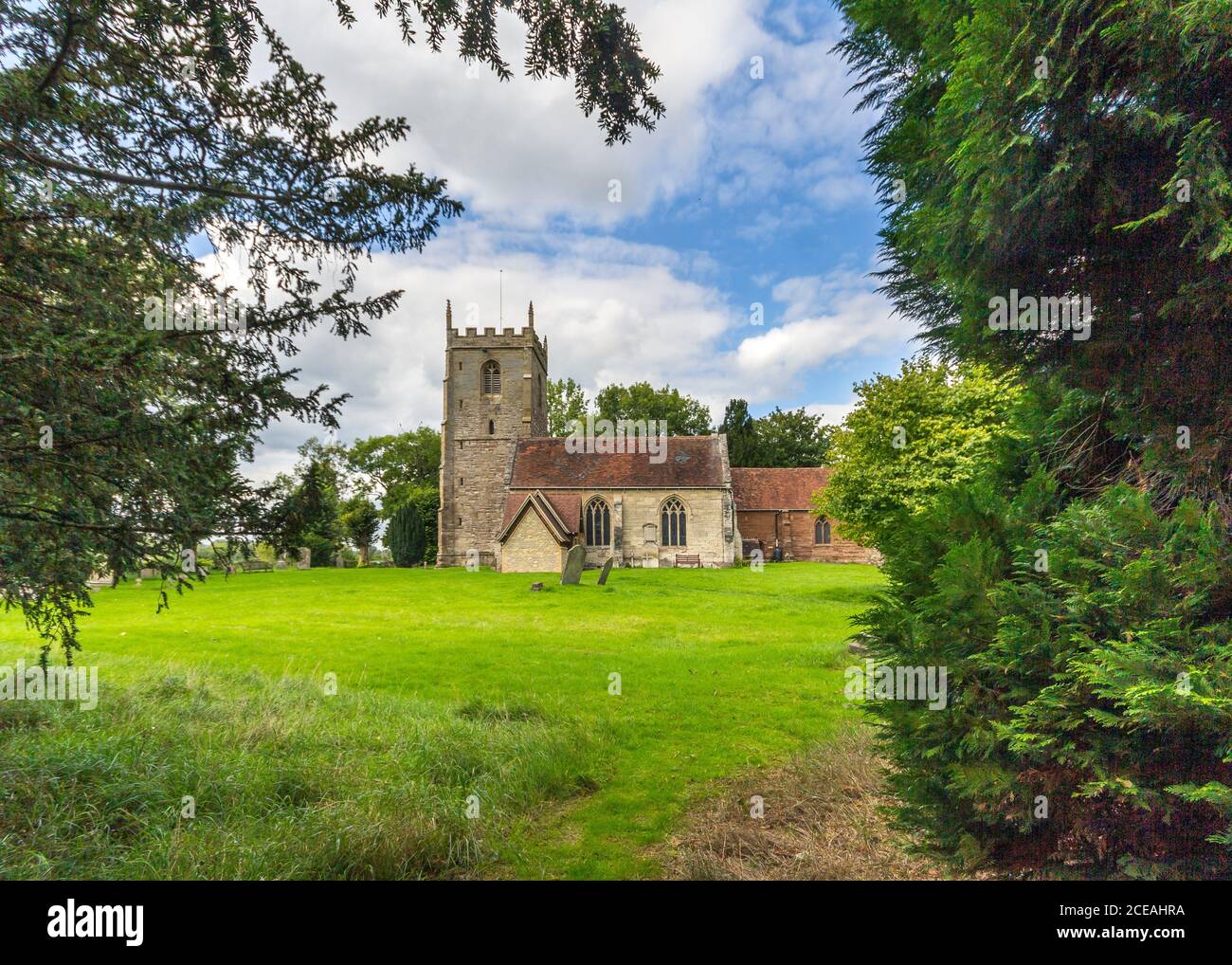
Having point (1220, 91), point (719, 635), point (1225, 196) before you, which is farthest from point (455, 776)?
point (719, 635)

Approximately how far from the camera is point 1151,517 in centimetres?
223

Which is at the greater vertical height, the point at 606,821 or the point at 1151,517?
the point at 1151,517

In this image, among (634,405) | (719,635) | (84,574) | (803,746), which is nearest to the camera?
(84,574)

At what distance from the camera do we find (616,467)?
3812 cm

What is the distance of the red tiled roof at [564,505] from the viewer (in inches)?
1419

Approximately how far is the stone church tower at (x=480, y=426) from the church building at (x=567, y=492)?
7cm

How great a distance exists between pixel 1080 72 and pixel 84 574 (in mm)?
6776

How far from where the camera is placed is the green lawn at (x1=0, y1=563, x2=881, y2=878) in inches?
140

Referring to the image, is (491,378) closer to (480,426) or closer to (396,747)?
(480,426)

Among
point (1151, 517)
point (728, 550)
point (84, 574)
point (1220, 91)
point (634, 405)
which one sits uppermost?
point (634, 405)

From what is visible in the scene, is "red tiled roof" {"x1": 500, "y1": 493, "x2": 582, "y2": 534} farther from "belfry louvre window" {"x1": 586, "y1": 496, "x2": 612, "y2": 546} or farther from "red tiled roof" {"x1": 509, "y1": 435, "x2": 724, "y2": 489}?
"belfry louvre window" {"x1": 586, "y1": 496, "x2": 612, "y2": 546}

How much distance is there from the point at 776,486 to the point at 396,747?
42320 mm

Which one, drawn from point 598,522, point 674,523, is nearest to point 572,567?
point 598,522
